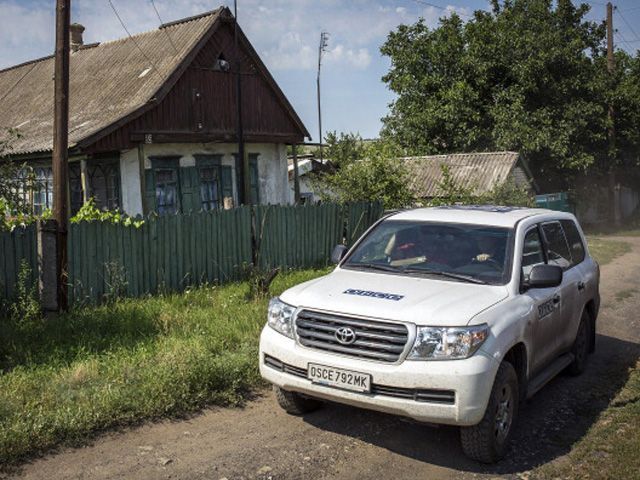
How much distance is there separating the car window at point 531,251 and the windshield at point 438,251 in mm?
196

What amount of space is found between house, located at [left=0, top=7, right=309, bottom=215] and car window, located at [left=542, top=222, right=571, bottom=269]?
955cm

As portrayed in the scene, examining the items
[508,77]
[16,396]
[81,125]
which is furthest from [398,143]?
[16,396]

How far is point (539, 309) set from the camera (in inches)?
196

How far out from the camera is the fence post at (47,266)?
815 centimetres

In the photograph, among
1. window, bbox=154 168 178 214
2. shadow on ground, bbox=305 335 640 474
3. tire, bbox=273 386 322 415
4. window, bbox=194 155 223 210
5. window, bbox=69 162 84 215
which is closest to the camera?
shadow on ground, bbox=305 335 640 474

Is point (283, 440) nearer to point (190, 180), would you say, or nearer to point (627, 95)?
point (190, 180)

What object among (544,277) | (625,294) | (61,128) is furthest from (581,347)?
(61,128)

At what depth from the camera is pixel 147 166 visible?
16.7 metres

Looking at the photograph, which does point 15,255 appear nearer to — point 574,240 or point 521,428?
point 521,428

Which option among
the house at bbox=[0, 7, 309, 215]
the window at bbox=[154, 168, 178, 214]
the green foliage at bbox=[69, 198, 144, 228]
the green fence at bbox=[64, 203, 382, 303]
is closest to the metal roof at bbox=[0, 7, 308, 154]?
the house at bbox=[0, 7, 309, 215]

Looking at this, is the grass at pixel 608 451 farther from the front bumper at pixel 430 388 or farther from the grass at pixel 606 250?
the grass at pixel 606 250

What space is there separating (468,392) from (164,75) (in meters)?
14.9

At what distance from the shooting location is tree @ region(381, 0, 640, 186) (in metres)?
26.8

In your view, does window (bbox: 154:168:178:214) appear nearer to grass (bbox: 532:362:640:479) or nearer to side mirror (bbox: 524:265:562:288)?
side mirror (bbox: 524:265:562:288)
